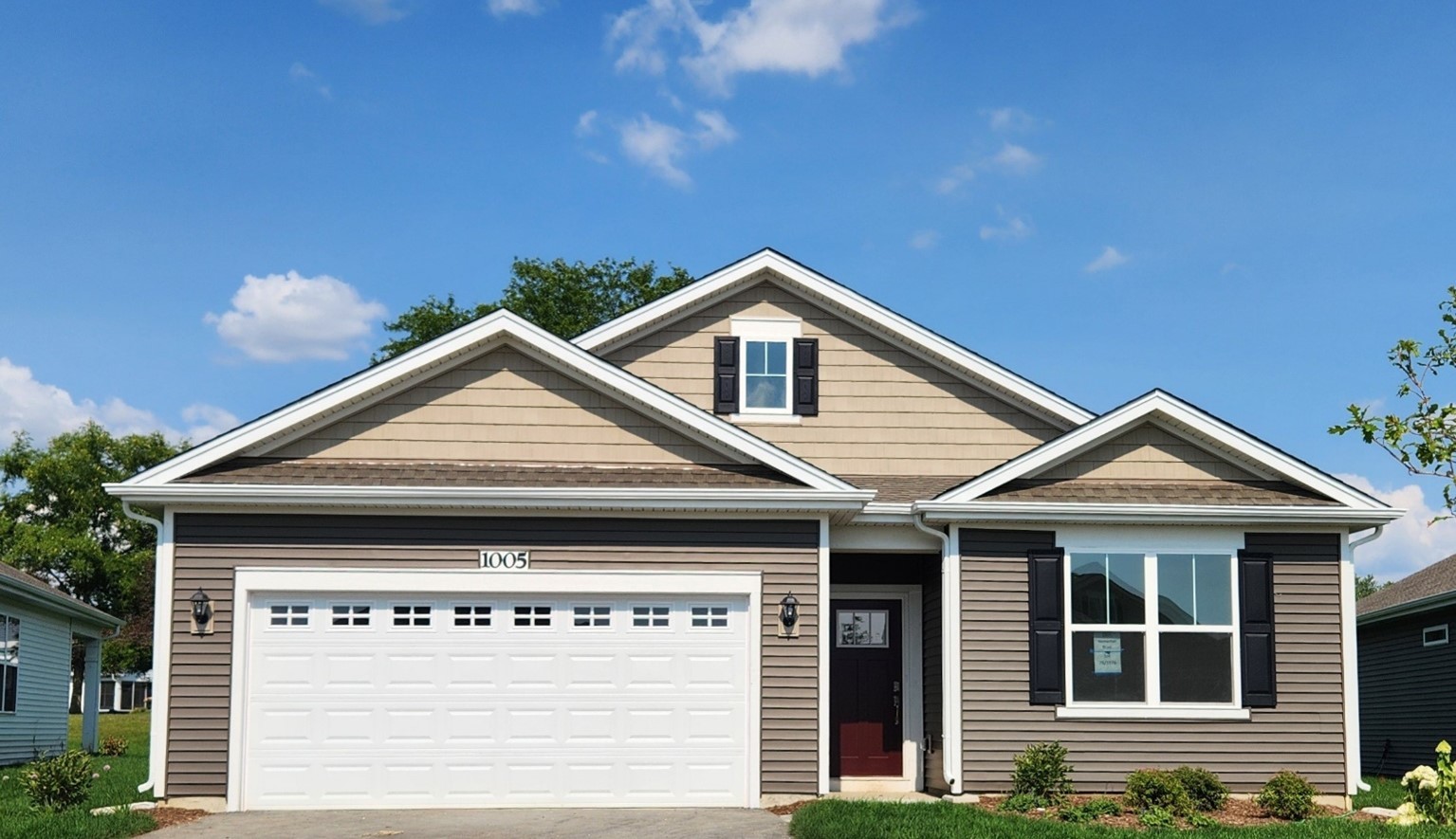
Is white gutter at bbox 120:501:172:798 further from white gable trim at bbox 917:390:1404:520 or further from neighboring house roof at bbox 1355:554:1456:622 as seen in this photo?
neighboring house roof at bbox 1355:554:1456:622

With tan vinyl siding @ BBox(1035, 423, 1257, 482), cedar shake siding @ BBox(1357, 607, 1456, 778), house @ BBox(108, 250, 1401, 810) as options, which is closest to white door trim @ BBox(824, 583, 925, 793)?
house @ BBox(108, 250, 1401, 810)

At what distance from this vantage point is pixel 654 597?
1485 cm

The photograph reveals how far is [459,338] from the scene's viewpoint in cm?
1511

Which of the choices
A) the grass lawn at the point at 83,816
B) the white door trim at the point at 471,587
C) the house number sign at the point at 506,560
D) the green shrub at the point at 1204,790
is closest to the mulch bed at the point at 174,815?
the grass lawn at the point at 83,816

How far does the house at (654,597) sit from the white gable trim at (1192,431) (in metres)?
0.03

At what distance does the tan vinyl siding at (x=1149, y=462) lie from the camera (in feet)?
52.5

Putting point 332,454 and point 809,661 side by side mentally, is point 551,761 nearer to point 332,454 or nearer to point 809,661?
point 809,661

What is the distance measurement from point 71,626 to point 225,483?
1688 cm

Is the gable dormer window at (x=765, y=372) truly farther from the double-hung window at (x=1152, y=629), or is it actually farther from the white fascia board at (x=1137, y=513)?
the double-hung window at (x=1152, y=629)

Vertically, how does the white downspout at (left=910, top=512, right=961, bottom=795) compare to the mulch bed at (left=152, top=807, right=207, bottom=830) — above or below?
above

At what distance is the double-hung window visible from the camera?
50.3ft

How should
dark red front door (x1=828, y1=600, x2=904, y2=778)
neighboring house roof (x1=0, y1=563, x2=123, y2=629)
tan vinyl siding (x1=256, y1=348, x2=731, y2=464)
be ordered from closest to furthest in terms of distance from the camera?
tan vinyl siding (x1=256, y1=348, x2=731, y2=464), dark red front door (x1=828, y1=600, x2=904, y2=778), neighboring house roof (x1=0, y1=563, x2=123, y2=629)

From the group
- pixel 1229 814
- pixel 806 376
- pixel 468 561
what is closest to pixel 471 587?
pixel 468 561

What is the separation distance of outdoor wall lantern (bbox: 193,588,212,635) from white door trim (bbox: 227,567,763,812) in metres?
0.25
